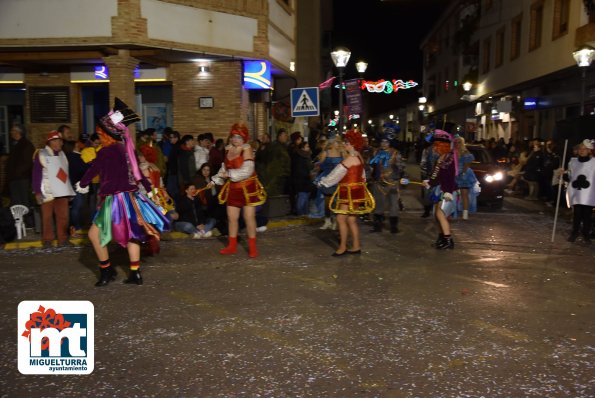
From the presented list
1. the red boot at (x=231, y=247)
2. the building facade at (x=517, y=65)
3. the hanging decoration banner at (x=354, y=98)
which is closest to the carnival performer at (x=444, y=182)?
the red boot at (x=231, y=247)

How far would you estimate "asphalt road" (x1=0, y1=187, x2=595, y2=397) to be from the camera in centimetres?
414

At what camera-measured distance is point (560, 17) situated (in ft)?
71.9

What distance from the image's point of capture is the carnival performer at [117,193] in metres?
6.53

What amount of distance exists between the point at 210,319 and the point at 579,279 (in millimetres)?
4662

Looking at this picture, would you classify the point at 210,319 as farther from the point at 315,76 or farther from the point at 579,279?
the point at 315,76

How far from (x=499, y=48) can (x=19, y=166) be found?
26828 millimetres

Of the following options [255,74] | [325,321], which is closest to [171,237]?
[325,321]

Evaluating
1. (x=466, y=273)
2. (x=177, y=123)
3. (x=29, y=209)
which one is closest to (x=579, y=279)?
(x=466, y=273)

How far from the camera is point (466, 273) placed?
24.5 feet

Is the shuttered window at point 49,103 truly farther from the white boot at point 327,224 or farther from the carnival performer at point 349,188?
the carnival performer at point 349,188

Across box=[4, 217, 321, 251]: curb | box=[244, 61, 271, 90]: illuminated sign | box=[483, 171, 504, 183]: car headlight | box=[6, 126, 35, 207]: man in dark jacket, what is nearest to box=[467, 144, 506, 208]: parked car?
box=[483, 171, 504, 183]: car headlight

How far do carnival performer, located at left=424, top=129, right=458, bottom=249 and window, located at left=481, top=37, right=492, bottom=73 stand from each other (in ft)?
86.3

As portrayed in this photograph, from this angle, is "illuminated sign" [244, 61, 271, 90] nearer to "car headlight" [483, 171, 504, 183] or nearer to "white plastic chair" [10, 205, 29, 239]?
"car headlight" [483, 171, 504, 183]

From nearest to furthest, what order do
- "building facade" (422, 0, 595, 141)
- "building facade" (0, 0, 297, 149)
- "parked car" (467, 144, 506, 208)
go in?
"building facade" (0, 0, 297, 149)
"parked car" (467, 144, 506, 208)
"building facade" (422, 0, 595, 141)
